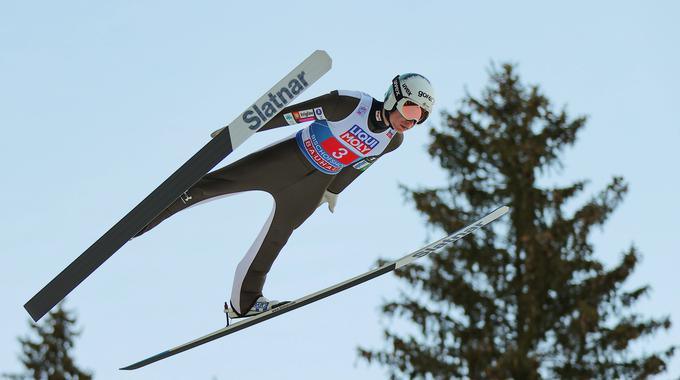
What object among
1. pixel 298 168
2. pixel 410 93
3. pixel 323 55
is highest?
pixel 410 93

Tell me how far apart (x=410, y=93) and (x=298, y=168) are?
0.84 m

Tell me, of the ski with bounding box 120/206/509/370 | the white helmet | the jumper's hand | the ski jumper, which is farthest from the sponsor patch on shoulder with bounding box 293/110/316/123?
the ski with bounding box 120/206/509/370

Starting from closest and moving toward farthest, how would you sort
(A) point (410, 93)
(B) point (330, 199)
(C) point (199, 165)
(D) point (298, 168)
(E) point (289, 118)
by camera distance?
(C) point (199, 165) → (E) point (289, 118) → (A) point (410, 93) → (D) point (298, 168) → (B) point (330, 199)

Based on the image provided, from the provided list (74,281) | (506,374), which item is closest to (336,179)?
(74,281)

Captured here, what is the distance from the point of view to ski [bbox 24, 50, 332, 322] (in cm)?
626

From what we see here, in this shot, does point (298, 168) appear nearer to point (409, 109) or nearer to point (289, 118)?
point (289, 118)

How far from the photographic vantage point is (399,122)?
687 cm

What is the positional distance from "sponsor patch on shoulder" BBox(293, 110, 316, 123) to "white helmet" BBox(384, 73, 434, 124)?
0.43 metres

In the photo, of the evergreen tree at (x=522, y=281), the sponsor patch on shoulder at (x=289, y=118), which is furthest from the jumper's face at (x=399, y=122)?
the evergreen tree at (x=522, y=281)

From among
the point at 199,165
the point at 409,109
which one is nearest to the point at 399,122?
the point at 409,109

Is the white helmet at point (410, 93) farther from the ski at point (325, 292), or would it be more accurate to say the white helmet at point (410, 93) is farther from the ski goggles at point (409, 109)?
the ski at point (325, 292)

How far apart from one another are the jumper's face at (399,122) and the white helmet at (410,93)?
0.12ft

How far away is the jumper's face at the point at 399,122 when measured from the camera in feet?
22.5

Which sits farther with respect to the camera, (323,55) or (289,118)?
(289,118)
